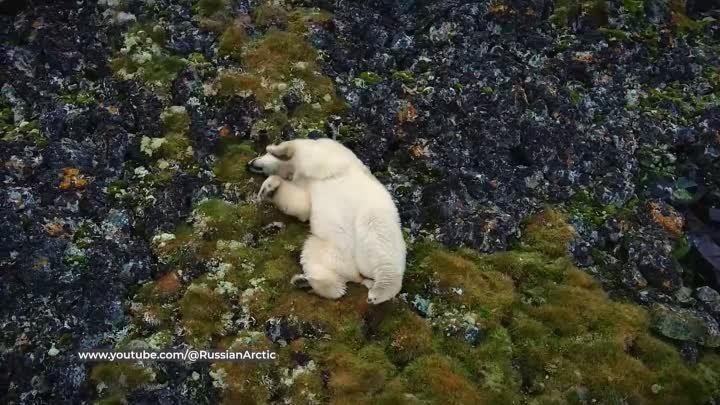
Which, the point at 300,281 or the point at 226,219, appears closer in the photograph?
the point at 300,281

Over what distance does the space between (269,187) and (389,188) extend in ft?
6.60

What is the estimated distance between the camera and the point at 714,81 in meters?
14.7

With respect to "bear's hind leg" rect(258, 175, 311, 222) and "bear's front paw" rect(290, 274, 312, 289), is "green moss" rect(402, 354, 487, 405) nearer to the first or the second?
"bear's front paw" rect(290, 274, 312, 289)

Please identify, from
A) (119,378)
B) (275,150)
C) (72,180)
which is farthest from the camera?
(275,150)

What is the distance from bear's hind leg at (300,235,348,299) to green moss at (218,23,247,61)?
16.6 ft

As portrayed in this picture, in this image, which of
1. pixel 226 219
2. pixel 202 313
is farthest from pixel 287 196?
pixel 202 313

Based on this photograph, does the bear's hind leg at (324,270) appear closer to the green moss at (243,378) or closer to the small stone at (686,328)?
the green moss at (243,378)

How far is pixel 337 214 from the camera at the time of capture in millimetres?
10430

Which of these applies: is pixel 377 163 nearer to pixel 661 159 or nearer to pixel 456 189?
pixel 456 189

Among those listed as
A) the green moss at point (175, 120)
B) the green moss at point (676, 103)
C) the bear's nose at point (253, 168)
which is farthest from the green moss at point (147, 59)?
the green moss at point (676, 103)

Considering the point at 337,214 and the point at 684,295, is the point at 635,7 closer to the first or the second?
the point at 684,295

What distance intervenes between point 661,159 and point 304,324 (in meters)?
7.42

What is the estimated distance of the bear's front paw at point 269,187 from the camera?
1125cm

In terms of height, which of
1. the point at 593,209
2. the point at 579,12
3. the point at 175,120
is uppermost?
the point at 579,12
